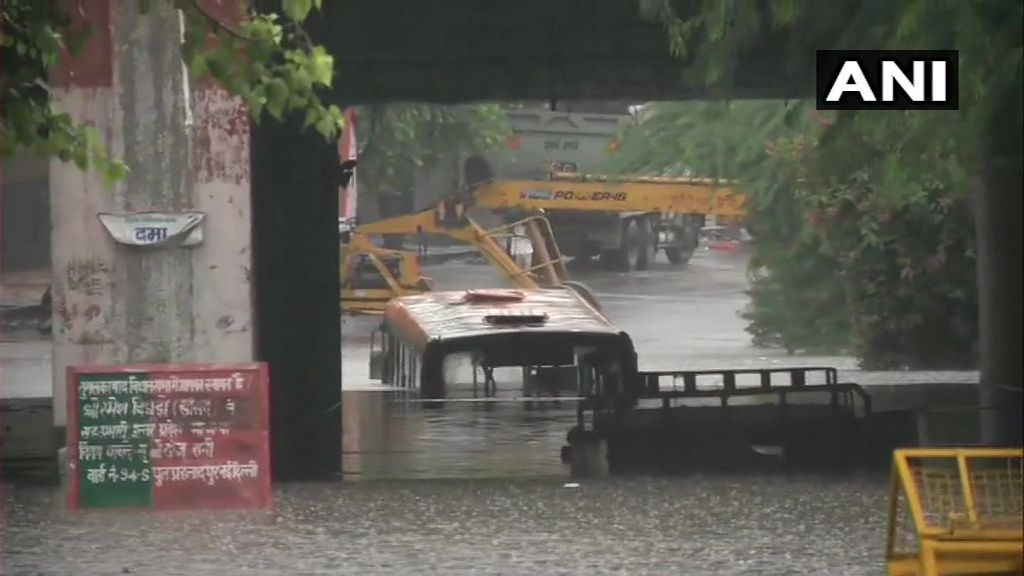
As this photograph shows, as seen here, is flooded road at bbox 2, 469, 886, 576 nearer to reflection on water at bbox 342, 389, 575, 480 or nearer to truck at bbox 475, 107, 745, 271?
reflection on water at bbox 342, 389, 575, 480

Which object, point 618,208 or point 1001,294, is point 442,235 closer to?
point 618,208

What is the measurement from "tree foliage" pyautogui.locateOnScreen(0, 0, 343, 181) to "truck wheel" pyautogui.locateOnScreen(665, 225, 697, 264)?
13.3 m

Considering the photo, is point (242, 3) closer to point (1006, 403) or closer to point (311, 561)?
point (311, 561)

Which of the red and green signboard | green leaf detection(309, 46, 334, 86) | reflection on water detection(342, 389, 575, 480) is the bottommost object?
reflection on water detection(342, 389, 575, 480)

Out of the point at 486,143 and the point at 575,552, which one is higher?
the point at 486,143

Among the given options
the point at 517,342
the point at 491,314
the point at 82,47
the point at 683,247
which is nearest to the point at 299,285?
the point at 491,314

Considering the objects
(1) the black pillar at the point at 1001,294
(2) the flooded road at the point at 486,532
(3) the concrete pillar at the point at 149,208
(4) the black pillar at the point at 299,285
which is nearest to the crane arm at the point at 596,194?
(4) the black pillar at the point at 299,285

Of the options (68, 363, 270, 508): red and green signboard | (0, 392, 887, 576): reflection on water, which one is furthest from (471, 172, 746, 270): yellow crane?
(68, 363, 270, 508): red and green signboard

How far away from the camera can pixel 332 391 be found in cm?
2048

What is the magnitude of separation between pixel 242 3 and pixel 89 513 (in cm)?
457

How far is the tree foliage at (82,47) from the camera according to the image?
8242 millimetres

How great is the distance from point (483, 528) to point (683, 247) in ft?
30.9

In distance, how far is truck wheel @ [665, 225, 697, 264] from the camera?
2183cm

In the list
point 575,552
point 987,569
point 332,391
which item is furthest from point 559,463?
point 987,569
